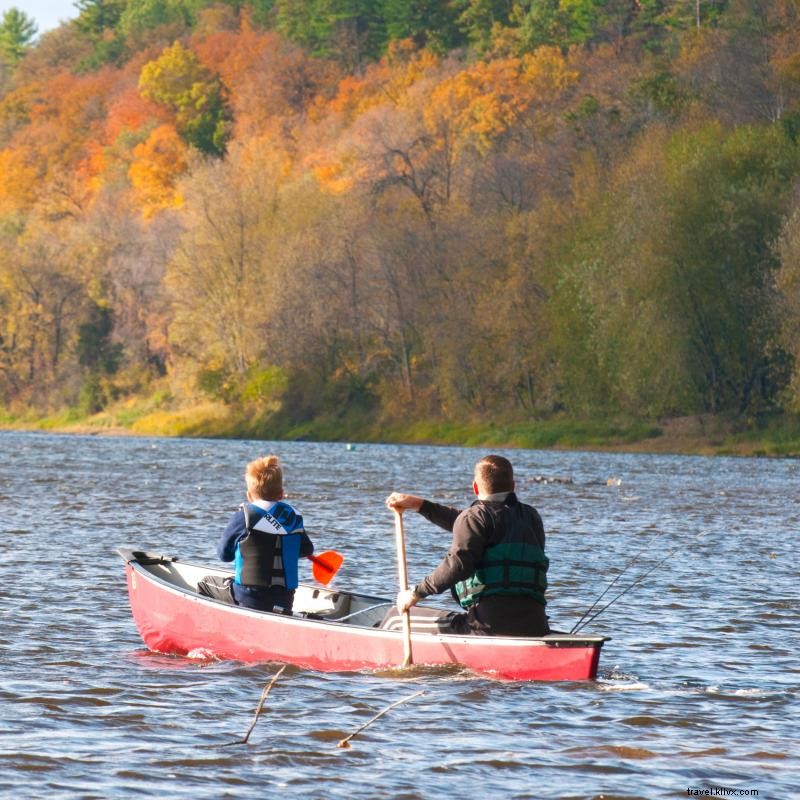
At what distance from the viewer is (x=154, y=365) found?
249ft

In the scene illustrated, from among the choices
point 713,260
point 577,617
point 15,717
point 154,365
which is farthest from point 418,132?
point 15,717

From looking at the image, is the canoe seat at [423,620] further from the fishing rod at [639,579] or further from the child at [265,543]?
the fishing rod at [639,579]

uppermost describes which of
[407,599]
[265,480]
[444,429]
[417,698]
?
[265,480]

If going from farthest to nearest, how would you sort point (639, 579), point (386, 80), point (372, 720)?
point (386, 80)
point (639, 579)
point (372, 720)

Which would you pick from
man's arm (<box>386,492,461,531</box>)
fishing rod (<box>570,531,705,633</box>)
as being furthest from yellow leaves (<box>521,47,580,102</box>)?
man's arm (<box>386,492,461,531</box>)

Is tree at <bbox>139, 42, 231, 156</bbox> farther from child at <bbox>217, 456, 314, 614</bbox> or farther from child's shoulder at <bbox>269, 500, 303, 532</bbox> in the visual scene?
child's shoulder at <bbox>269, 500, 303, 532</bbox>

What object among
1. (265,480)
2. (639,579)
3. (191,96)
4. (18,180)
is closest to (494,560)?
(265,480)

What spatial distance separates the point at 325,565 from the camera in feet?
40.2

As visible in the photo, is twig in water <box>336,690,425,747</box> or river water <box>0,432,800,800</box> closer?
river water <box>0,432,800,800</box>

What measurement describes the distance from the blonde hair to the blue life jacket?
9 cm

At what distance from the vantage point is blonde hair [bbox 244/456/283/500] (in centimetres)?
1162

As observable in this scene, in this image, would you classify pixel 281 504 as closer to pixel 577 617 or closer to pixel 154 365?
pixel 577 617

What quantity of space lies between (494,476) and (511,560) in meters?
0.58

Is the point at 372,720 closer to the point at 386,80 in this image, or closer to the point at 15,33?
the point at 386,80
